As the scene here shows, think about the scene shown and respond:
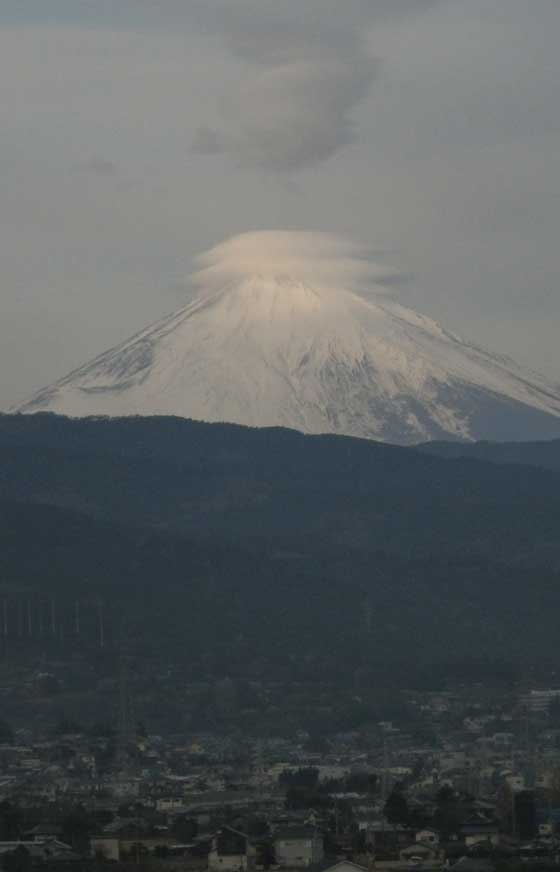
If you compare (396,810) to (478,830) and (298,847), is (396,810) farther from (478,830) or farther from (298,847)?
(298,847)

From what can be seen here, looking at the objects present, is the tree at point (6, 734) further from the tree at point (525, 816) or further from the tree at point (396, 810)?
the tree at point (525, 816)

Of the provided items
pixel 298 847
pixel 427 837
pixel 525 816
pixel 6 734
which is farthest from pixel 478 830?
pixel 6 734

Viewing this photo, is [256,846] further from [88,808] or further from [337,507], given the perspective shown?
[337,507]

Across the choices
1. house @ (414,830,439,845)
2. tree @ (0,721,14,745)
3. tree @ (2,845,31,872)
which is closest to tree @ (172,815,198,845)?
house @ (414,830,439,845)

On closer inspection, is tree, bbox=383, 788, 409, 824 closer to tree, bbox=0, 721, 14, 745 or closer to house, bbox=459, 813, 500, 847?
house, bbox=459, 813, 500, 847

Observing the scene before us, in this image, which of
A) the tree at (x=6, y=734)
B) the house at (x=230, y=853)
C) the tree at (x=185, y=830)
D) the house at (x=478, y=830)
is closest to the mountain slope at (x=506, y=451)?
the tree at (x=6, y=734)

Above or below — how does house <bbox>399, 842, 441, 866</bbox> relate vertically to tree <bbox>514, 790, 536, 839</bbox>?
below
